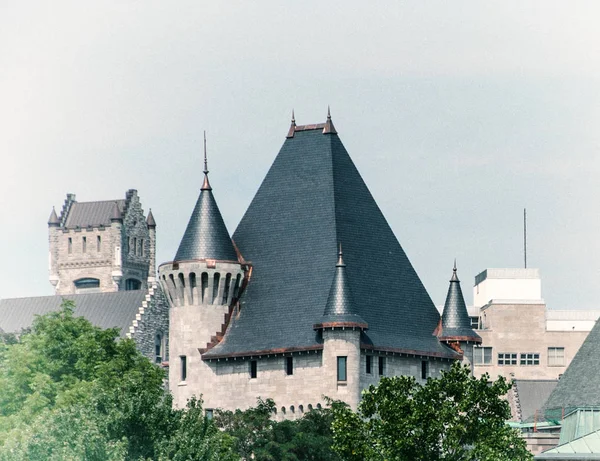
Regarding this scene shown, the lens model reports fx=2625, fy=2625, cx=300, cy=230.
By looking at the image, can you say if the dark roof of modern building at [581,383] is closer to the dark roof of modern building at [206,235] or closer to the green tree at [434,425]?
the dark roof of modern building at [206,235]

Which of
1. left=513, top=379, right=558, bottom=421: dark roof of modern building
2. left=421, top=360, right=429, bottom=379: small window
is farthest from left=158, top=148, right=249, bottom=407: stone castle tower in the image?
left=513, top=379, right=558, bottom=421: dark roof of modern building

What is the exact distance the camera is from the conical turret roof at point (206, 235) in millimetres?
147500

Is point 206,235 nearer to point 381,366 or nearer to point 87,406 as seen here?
point 381,366

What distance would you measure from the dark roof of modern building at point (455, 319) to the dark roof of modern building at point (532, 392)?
109 feet

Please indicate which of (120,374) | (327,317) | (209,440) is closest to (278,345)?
(327,317)

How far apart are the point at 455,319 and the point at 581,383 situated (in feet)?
26.6

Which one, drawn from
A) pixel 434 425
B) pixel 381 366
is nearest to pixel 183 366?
pixel 381 366

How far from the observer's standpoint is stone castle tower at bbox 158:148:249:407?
483 feet

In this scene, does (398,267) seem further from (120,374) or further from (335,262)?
(120,374)

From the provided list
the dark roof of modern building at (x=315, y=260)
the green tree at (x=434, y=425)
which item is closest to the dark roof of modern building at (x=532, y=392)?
the dark roof of modern building at (x=315, y=260)

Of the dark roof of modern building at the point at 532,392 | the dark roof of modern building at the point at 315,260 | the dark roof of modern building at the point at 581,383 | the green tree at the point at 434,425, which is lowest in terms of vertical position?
the green tree at the point at 434,425

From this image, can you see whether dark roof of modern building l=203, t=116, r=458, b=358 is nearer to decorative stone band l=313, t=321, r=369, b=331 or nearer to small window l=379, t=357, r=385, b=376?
small window l=379, t=357, r=385, b=376

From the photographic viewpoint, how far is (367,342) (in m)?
144

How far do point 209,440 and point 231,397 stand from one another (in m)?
34.8
